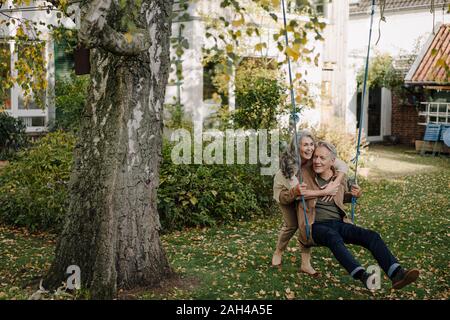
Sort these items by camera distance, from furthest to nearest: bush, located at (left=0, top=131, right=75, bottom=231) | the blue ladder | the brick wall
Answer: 1. the brick wall
2. the blue ladder
3. bush, located at (left=0, top=131, right=75, bottom=231)

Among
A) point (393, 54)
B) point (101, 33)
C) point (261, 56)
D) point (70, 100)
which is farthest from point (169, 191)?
point (393, 54)

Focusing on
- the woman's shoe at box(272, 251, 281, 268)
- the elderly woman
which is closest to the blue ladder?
the woman's shoe at box(272, 251, 281, 268)

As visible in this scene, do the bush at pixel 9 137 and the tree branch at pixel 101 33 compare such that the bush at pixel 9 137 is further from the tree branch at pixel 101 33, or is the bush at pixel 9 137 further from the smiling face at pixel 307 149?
the tree branch at pixel 101 33

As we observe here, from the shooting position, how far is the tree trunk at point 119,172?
4.84 metres

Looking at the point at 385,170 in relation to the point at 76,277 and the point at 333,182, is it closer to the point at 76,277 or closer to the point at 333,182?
the point at 333,182

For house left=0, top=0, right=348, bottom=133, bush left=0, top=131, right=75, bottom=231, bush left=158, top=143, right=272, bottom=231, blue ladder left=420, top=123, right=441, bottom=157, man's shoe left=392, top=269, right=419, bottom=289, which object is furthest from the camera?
blue ladder left=420, top=123, right=441, bottom=157

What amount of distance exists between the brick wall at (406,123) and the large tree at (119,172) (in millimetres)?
16224

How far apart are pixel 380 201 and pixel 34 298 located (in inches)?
269

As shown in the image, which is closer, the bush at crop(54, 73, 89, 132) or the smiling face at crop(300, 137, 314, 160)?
the smiling face at crop(300, 137, 314, 160)

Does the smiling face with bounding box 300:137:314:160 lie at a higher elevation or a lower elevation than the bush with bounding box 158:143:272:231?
higher

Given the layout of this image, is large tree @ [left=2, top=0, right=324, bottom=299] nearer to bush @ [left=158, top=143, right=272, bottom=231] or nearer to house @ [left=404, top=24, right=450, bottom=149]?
bush @ [left=158, top=143, right=272, bottom=231]

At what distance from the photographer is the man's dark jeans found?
4.98m

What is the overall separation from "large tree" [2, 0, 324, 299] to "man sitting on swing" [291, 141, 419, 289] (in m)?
1.30
